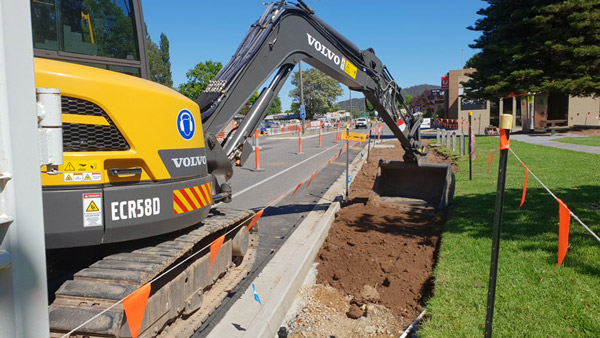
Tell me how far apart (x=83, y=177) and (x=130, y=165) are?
14.5 inches

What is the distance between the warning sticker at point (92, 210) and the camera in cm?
311

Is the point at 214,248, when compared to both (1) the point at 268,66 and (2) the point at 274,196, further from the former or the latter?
(2) the point at 274,196

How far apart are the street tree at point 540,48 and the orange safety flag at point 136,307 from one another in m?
30.2

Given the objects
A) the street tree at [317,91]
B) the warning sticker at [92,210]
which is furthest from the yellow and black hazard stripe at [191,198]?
the street tree at [317,91]

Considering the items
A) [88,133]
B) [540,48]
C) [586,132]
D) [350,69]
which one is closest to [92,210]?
[88,133]

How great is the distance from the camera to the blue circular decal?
3.82m

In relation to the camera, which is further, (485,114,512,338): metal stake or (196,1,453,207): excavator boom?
(196,1,453,207): excavator boom

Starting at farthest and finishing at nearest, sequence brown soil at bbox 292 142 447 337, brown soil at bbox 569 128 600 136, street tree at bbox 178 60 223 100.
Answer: street tree at bbox 178 60 223 100, brown soil at bbox 569 128 600 136, brown soil at bbox 292 142 447 337

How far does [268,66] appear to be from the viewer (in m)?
5.59

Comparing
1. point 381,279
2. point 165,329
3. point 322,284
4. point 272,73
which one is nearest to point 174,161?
point 165,329

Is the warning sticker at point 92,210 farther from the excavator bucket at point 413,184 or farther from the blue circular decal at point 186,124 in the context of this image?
the excavator bucket at point 413,184

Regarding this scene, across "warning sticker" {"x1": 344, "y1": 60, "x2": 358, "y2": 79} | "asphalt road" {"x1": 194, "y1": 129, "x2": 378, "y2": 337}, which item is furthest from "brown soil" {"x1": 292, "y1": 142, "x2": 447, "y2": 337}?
"warning sticker" {"x1": 344, "y1": 60, "x2": 358, "y2": 79}

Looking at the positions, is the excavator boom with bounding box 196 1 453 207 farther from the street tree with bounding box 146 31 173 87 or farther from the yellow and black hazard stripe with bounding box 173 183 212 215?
the street tree with bounding box 146 31 173 87

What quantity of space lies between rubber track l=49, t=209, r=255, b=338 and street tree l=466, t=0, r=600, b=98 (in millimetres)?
29365
